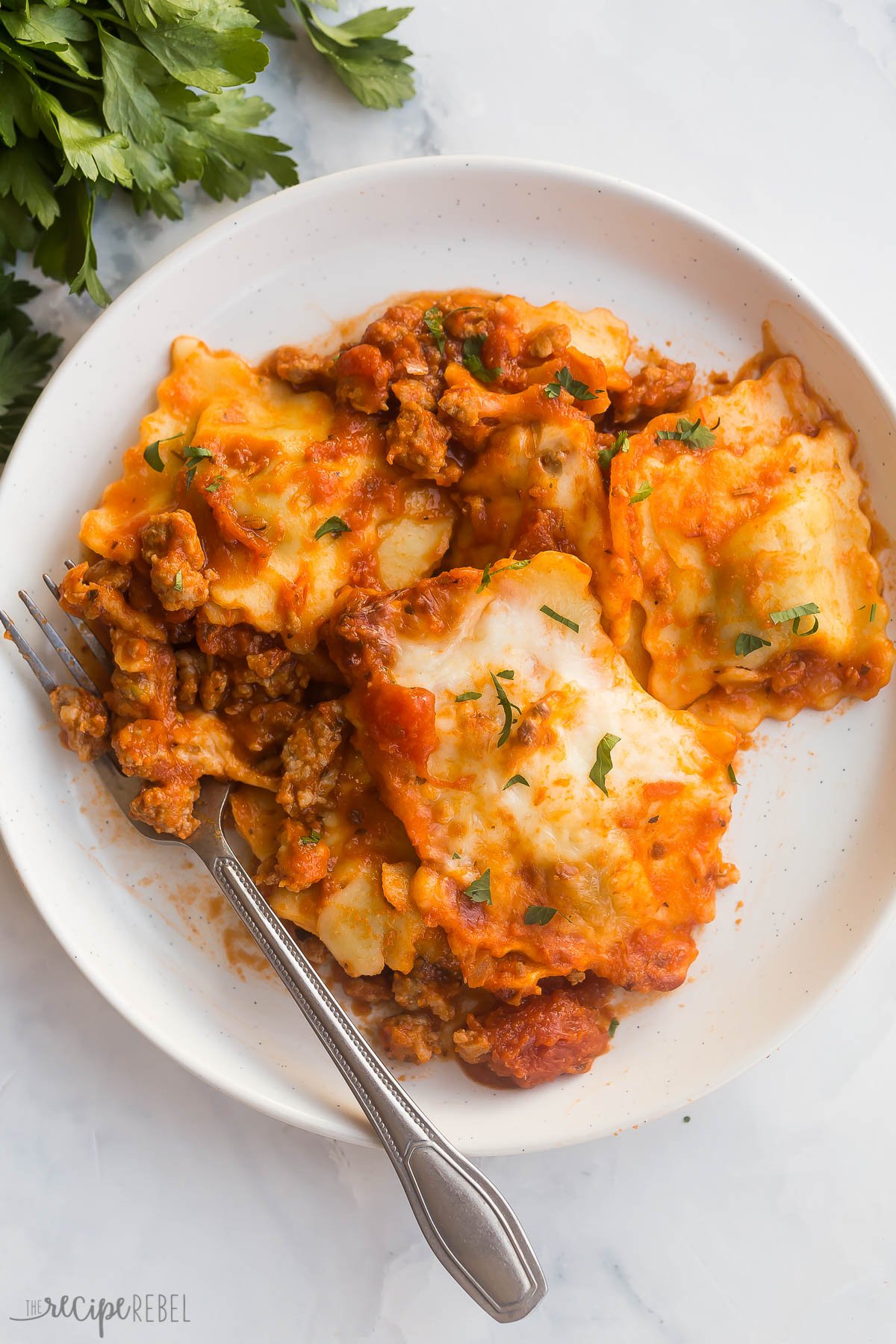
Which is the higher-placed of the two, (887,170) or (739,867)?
(887,170)

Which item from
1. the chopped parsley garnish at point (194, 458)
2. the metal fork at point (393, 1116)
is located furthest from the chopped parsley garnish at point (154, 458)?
the metal fork at point (393, 1116)

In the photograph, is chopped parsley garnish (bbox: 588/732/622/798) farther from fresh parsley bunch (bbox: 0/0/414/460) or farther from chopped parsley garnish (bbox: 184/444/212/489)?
fresh parsley bunch (bbox: 0/0/414/460)

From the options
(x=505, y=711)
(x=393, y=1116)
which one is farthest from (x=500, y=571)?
(x=393, y=1116)

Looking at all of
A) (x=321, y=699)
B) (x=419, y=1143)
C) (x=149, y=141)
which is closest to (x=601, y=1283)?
(x=419, y=1143)

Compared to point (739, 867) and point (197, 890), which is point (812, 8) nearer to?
point (739, 867)

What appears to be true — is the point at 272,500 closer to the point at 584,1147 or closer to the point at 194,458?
the point at 194,458

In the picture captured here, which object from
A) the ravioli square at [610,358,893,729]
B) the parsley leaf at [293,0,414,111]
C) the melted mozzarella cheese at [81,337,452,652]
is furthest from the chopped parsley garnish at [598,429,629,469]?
the parsley leaf at [293,0,414,111]

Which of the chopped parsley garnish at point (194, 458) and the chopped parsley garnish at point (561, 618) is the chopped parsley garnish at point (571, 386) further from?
→ the chopped parsley garnish at point (194, 458)
